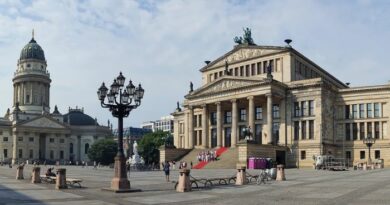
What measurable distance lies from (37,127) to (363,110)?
392 ft

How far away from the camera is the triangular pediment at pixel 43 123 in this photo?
6502 inches

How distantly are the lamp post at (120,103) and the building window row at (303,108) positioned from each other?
5377 cm

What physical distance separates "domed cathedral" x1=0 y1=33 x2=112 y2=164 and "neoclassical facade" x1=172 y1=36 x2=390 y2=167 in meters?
92.3

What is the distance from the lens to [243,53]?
9238cm

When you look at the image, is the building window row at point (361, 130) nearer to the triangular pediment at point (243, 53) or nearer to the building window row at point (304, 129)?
the building window row at point (304, 129)

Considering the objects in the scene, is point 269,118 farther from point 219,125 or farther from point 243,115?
point 219,125

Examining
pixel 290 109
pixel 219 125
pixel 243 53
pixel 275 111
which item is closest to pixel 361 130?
pixel 290 109

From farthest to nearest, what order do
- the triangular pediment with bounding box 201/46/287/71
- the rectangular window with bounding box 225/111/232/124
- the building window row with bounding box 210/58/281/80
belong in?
the rectangular window with bounding box 225/111/232/124, the triangular pediment with bounding box 201/46/287/71, the building window row with bounding box 210/58/281/80

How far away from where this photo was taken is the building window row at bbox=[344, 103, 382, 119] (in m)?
80.2

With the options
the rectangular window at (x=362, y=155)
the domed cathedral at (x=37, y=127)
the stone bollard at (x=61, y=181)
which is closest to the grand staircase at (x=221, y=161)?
the rectangular window at (x=362, y=155)

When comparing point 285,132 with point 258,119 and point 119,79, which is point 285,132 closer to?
point 258,119

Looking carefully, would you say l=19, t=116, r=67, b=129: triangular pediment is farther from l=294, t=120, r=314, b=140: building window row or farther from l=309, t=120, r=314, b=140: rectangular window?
l=309, t=120, r=314, b=140: rectangular window

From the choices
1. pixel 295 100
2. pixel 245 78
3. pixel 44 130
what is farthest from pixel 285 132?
pixel 44 130

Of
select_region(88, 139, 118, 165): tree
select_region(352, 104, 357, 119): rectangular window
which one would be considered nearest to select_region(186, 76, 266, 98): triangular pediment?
select_region(352, 104, 357, 119): rectangular window
